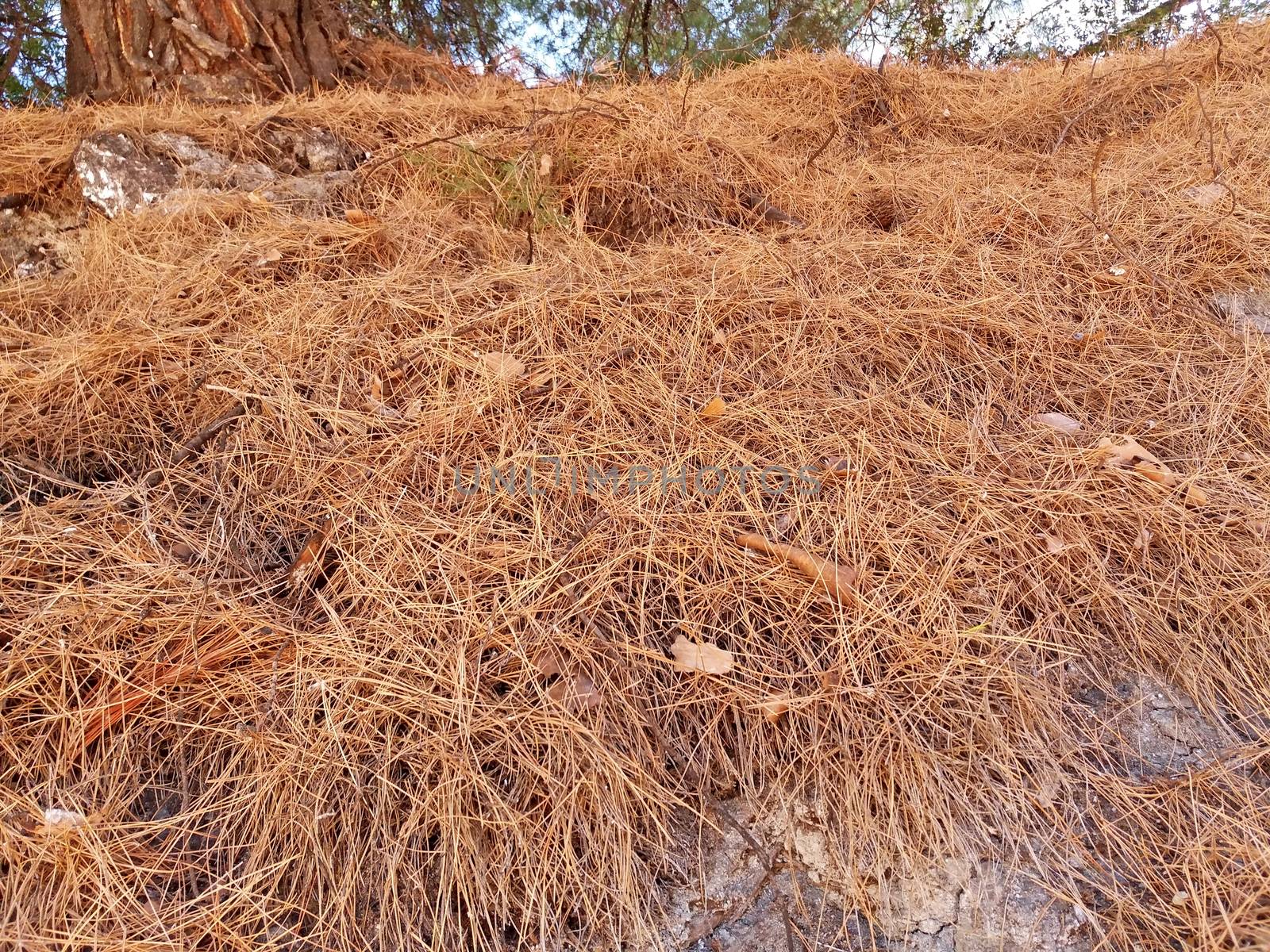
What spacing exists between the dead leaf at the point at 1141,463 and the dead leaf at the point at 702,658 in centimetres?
93

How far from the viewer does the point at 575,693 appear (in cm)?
116

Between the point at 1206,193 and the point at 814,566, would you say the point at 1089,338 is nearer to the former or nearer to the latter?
the point at 1206,193

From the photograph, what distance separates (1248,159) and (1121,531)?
74.7 inches

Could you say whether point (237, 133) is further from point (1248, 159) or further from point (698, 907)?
point (1248, 159)

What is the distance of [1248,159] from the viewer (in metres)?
2.40

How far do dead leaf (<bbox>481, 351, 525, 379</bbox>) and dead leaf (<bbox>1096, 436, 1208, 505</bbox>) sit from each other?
1261mm

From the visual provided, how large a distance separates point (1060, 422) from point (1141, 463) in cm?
19

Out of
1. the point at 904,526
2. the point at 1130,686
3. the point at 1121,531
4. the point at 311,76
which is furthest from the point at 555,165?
the point at 1130,686

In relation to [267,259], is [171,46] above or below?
above

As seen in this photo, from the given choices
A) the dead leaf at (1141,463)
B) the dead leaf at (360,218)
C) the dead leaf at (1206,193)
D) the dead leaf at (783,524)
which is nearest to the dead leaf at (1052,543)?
the dead leaf at (1141,463)

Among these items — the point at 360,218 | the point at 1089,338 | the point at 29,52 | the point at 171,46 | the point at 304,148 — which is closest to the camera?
the point at 1089,338

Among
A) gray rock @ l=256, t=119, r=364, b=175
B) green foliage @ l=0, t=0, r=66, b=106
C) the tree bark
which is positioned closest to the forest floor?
gray rock @ l=256, t=119, r=364, b=175

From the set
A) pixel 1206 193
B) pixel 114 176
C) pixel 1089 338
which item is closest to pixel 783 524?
pixel 1089 338
